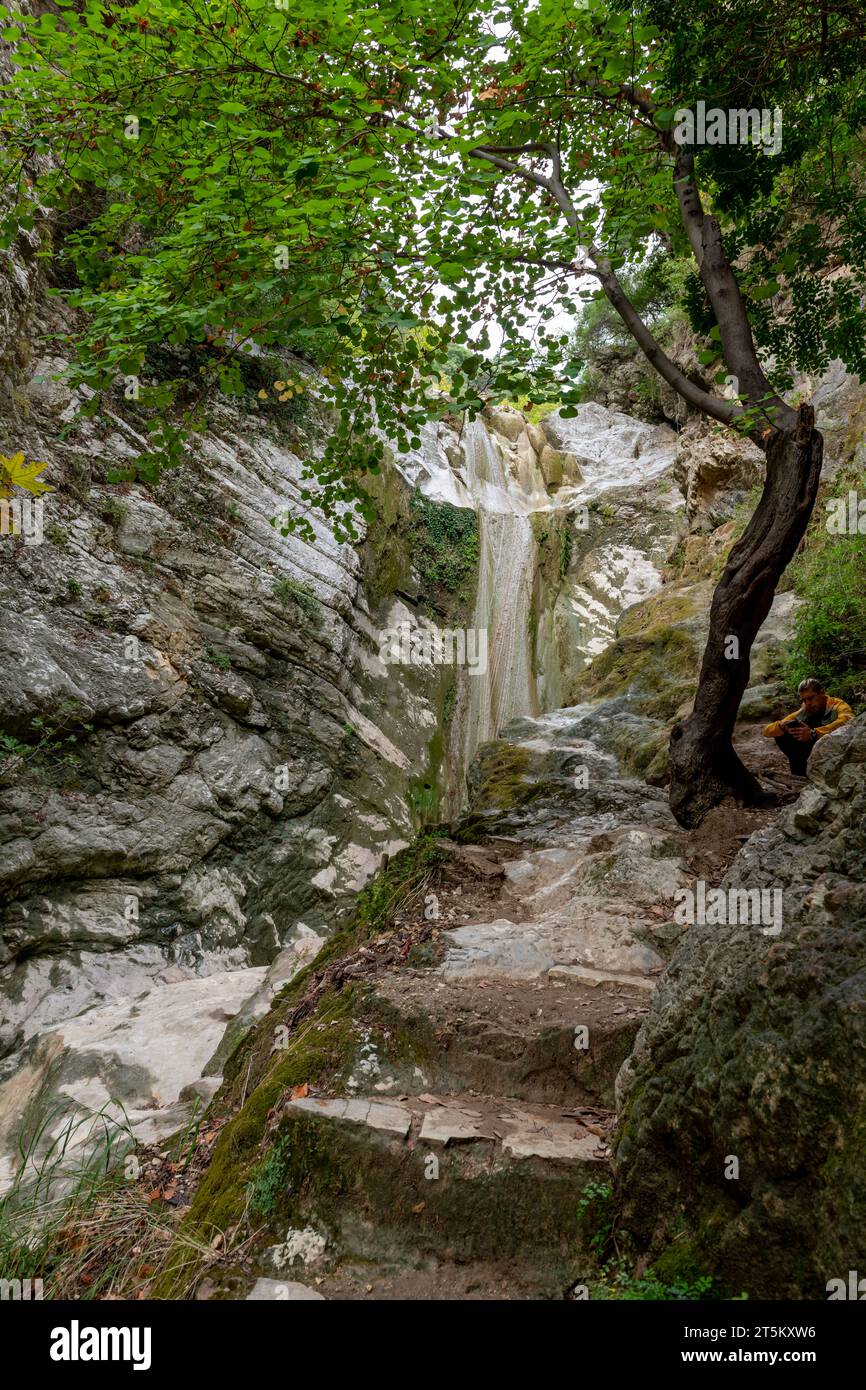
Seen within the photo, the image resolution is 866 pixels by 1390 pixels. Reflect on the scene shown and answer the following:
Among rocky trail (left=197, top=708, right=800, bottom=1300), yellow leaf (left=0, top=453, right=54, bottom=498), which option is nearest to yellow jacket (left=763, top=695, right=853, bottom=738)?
rocky trail (left=197, top=708, right=800, bottom=1300)

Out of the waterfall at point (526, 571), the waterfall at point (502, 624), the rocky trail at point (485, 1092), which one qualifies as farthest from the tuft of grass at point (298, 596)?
the rocky trail at point (485, 1092)

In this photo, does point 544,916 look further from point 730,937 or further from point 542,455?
point 542,455

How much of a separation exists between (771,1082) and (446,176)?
4835 mm

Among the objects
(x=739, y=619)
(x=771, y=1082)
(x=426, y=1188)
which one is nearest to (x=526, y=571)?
(x=739, y=619)

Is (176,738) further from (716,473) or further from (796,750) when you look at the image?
(716,473)

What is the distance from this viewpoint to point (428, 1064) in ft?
10.6

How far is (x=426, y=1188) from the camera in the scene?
2531mm

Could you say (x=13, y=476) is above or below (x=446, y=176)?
below

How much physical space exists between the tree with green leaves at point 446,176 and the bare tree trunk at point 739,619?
0.06ft

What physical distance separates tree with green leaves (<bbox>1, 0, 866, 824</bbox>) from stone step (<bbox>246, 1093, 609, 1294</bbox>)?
3.40 metres

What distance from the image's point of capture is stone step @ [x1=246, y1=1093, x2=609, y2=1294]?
2387 mm

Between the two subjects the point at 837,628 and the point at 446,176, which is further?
the point at 837,628

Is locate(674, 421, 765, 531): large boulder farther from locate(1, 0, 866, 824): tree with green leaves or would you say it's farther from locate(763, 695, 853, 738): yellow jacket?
locate(763, 695, 853, 738): yellow jacket
